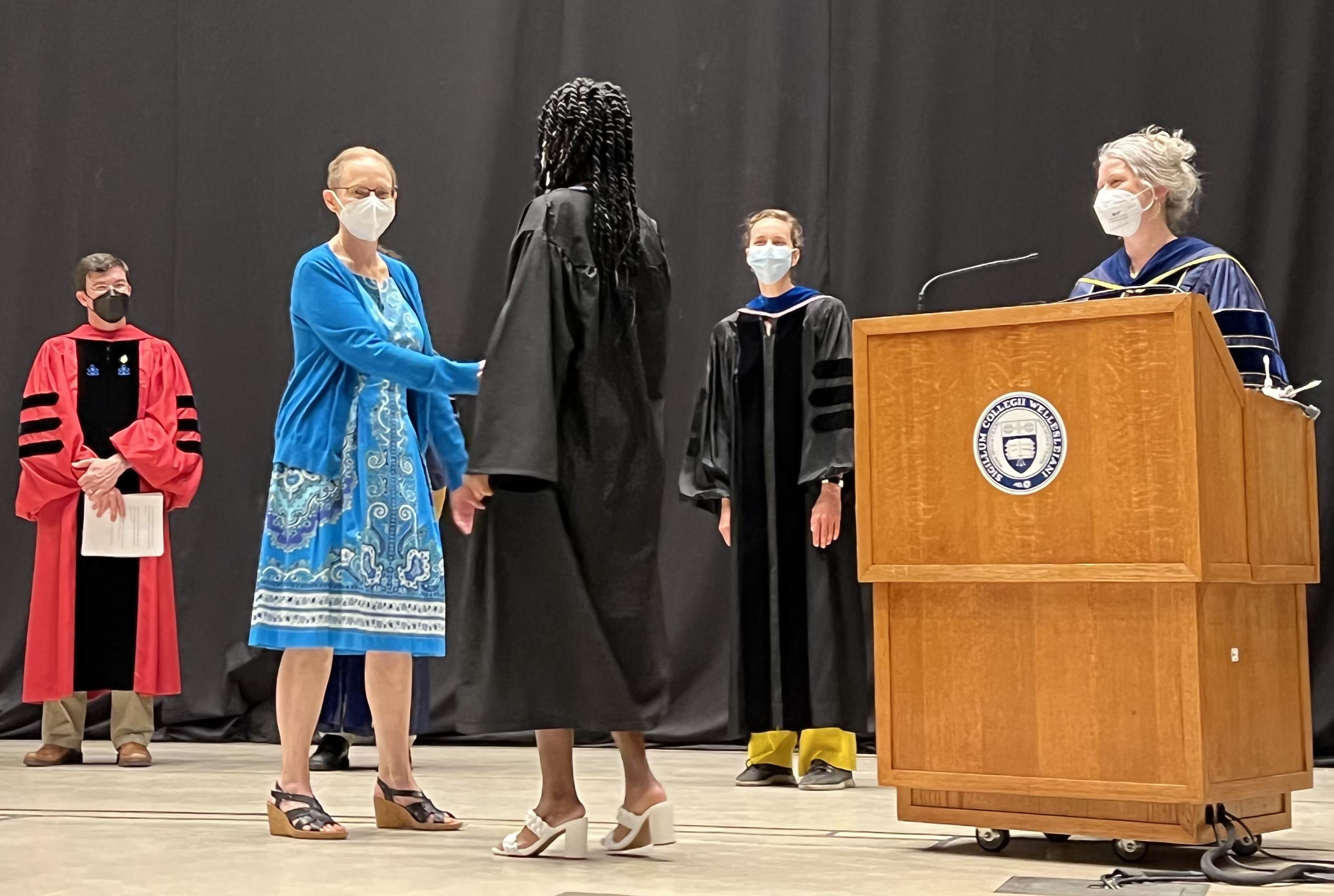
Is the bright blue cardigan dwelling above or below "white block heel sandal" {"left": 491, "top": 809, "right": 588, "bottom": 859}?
above

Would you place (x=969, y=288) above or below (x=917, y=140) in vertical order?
below

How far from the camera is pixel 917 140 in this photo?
619 centimetres

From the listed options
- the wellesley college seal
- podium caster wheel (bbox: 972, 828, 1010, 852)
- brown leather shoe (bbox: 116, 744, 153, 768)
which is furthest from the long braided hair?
brown leather shoe (bbox: 116, 744, 153, 768)

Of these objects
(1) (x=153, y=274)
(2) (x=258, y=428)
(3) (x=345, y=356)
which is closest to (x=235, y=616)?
(2) (x=258, y=428)

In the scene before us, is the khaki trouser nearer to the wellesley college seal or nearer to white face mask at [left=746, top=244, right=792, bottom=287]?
white face mask at [left=746, top=244, right=792, bottom=287]

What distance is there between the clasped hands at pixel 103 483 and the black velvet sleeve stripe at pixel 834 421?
2.48 m

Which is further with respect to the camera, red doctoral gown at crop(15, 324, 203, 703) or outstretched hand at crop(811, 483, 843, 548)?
red doctoral gown at crop(15, 324, 203, 703)

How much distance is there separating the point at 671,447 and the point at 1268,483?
364cm

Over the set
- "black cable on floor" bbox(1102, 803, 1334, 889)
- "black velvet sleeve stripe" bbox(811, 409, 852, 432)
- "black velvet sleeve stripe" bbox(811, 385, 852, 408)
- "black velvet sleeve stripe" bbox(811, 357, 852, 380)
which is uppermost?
"black velvet sleeve stripe" bbox(811, 357, 852, 380)

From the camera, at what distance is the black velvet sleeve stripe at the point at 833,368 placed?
496cm

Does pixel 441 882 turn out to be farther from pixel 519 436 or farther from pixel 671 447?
pixel 671 447

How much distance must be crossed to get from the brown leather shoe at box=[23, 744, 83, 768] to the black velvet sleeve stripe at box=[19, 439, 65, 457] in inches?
40.1

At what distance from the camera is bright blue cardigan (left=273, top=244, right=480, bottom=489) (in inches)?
134

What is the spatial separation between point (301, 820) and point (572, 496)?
0.96 m
